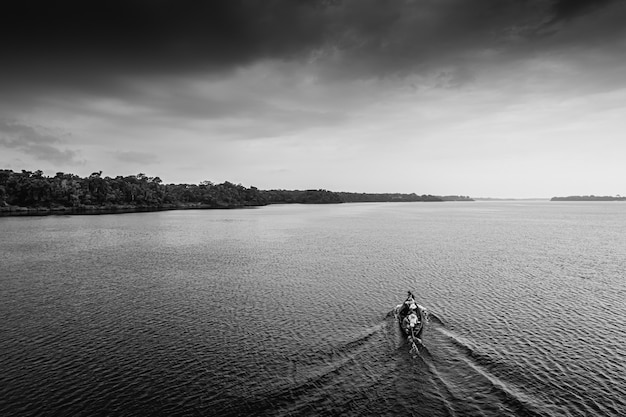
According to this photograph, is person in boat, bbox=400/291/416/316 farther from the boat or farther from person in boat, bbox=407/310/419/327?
person in boat, bbox=407/310/419/327

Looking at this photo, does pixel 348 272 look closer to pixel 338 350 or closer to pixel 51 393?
pixel 338 350

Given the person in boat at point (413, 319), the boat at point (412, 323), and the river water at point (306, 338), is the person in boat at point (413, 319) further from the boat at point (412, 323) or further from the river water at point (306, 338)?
the river water at point (306, 338)

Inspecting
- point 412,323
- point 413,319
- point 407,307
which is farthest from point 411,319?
point 407,307

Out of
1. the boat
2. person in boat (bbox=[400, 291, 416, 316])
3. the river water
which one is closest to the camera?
the river water

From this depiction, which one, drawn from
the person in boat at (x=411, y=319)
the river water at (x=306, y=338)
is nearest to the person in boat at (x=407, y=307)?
the person in boat at (x=411, y=319)

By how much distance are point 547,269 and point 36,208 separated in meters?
223

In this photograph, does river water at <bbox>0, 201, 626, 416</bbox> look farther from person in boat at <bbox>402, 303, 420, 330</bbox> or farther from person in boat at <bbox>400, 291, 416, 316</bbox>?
person in boat at <bbox>400, 291, 416, 316</bbox>

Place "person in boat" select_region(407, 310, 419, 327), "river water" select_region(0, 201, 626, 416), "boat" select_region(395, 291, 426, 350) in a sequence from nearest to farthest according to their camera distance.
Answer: "river water" select_region(0, 201, 626, 416)
"boat" select_region(395, 291, 426, 350)
"person in boat" select_region(407, 310, 419, 327)

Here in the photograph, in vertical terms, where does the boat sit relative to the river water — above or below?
above

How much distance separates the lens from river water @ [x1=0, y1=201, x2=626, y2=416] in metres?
20.6

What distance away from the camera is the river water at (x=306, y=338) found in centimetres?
2064

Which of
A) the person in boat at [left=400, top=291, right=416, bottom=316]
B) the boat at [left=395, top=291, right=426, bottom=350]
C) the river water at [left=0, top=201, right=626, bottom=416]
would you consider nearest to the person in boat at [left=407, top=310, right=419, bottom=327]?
the boat at [left=395, top=291, right=426, bottom=350]

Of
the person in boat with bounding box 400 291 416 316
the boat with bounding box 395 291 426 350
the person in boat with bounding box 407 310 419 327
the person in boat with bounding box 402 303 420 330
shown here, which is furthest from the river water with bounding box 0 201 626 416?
the person in boat with bounding box 400 291 416 316

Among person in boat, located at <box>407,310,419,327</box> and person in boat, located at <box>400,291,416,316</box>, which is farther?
person in boat, located at <box>400,291,416,316</box>
